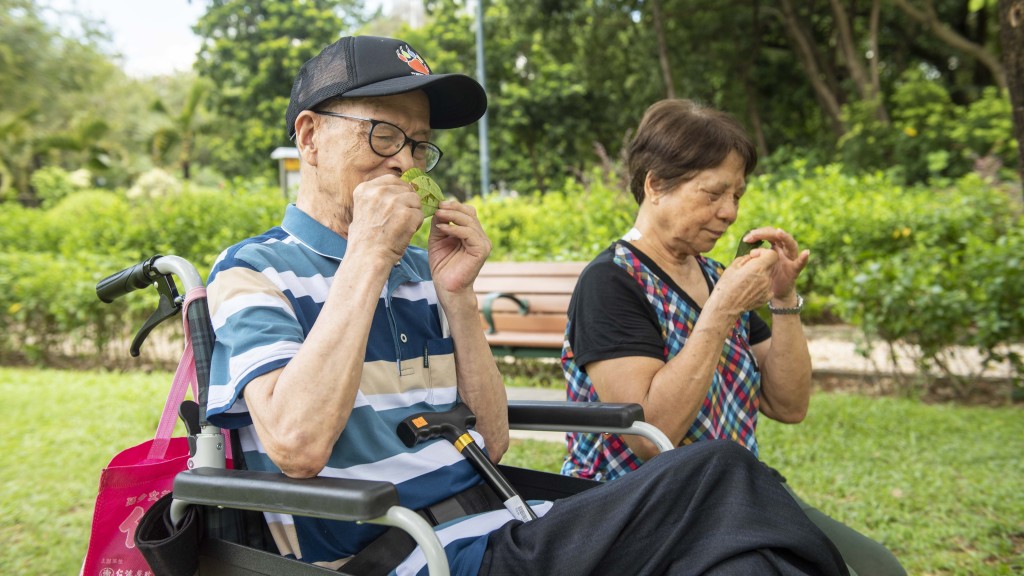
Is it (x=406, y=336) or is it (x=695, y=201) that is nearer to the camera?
(x=406, y=336)

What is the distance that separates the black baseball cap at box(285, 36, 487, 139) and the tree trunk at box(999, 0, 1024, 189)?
104 inches

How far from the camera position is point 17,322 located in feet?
26.3

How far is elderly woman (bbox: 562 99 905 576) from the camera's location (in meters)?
2.12

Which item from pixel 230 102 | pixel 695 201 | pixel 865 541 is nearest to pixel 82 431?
pixel 695 201

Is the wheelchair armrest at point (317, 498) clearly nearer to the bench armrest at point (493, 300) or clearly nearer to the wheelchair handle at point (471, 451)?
the wheelchair handle at point (471, 451)

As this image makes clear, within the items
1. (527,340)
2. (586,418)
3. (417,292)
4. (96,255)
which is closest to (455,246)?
(417,292)

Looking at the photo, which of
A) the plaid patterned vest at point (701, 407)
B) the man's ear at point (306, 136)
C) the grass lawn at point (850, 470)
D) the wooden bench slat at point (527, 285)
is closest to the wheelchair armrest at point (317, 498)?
the man's ear at point (306, 136)

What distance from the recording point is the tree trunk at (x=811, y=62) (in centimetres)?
1708

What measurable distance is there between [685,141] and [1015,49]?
2040 mm

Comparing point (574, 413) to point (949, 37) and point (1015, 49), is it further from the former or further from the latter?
point (949, 37)

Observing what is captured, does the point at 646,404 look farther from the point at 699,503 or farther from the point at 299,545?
the point at 299,545

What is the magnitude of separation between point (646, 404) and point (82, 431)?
4.43 metres

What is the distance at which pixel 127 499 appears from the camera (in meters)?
1.62

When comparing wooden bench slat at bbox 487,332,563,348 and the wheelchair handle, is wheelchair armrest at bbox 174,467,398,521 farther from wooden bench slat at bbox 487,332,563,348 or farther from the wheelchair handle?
wooden bench slat at bbox 487,332,563,348
